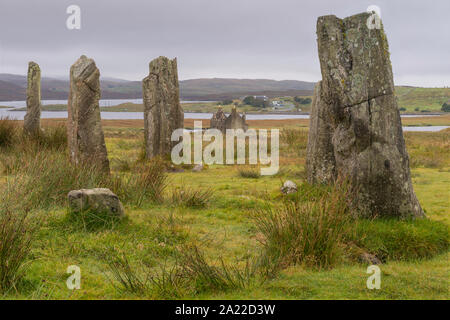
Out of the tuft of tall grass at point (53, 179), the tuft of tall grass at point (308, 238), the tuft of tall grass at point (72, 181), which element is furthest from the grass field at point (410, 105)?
the tuft of tall grass at point (308, 238)

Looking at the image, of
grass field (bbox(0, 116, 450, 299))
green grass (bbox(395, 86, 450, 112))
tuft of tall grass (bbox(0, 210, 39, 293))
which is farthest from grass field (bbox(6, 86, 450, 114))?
tuft of tall grass (bbox(0, 210, 39, 293))

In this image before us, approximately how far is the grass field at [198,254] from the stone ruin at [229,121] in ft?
81.0

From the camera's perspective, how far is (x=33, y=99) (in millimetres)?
20656

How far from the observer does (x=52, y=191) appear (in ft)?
32.3

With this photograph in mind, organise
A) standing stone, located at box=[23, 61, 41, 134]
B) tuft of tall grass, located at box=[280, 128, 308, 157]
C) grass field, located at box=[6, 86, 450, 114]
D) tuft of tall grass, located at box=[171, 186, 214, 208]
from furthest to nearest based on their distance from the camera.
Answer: grass field, located at box=[6, 86, 450, 114]
tuft of tall grass, located at box=[280, 128, 308, 157]
standing stone, located at box=[23, 61, 41, 134]
tuft of tall grass, located at box=[171, 186, 214, 208]

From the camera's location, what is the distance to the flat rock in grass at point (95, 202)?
27.4 feet

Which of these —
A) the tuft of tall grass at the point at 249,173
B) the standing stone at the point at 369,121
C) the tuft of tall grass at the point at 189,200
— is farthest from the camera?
the tuft of tall grass at the point at 249,173

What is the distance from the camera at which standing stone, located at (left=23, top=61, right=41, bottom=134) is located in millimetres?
19903

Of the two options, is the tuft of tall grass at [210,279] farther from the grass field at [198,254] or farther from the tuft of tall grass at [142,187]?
the tuft of tall grass at [142,187]

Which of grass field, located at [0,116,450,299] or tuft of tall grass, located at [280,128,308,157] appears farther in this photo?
tuft of tall grass, located at [280,128,308,157]

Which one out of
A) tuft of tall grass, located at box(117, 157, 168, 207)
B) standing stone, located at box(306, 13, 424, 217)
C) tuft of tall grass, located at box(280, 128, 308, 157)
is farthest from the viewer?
tuft of tall grass, located at box(280, 128, 308, 157)

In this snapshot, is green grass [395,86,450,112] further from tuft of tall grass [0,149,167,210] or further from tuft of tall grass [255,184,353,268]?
tuft of tall grass [255,184,353,268]

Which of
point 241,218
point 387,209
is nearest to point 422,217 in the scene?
point 387,209

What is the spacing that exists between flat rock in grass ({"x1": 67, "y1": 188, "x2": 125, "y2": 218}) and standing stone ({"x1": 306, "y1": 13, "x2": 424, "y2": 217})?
405cm
